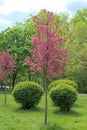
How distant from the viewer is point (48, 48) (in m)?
11.9

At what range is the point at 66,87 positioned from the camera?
16.3 m

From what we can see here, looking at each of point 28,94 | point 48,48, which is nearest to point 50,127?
point 48,48

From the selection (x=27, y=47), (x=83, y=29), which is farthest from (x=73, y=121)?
(x=83, y=29)

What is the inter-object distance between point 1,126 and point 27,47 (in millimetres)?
23822

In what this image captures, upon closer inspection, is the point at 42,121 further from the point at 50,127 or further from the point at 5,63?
the point at 5,63

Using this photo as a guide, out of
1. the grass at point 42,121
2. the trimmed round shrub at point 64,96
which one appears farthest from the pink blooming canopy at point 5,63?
the trimmed round shrub at point 64,96

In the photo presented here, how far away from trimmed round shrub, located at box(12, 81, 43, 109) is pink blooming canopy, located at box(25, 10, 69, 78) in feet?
15.3

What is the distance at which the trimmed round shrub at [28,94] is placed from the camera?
16.7 metres

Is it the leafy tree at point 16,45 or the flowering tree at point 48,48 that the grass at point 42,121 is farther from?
the leafy tree at point 16,45

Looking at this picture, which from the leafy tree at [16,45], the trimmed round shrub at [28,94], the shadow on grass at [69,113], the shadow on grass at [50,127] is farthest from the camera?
the leafy tree at [16,45]

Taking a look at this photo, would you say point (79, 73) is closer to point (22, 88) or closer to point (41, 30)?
point (22, 88)

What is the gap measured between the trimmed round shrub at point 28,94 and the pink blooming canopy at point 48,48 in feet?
15.3

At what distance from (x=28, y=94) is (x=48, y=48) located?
5.26 m

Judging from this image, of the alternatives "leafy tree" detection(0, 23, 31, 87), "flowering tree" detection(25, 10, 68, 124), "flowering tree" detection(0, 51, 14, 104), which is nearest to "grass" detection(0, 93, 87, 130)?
"flowering tree" detection(25, 10, 68, 124)
